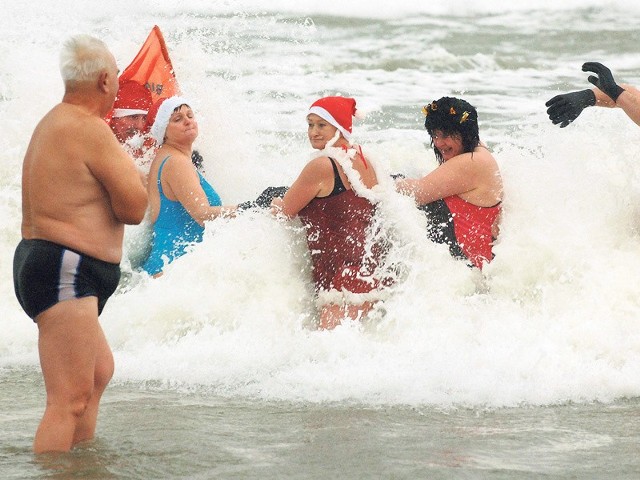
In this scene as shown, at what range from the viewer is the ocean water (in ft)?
14.0

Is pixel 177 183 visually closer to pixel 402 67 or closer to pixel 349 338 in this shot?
pixel 349 338

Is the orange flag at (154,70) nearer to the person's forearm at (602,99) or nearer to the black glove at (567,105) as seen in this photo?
the black glove at (567,105)

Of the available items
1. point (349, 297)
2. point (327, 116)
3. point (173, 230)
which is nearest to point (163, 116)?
point (173, 230)

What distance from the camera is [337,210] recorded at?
19.3 feet

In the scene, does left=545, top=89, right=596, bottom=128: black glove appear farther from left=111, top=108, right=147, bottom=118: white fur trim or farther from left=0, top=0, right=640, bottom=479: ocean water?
left=111, top=108, right=147, bottom=118: white fur trim

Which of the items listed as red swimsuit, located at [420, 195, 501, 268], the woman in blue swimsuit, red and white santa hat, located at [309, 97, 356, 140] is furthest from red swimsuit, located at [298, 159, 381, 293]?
the woman in blue swimsuit

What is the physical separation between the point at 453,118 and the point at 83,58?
8.87 ft

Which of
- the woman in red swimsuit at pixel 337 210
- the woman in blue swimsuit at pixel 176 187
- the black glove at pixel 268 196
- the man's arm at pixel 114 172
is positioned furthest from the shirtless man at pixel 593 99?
the man's arm at pixel 114 172

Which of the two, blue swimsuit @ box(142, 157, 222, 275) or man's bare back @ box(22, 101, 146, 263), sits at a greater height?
blue swimsuit @ box(142, 157, 222, 275)

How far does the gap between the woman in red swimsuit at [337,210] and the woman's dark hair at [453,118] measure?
47 centimetres

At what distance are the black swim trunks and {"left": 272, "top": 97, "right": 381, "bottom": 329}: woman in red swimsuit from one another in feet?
6.73

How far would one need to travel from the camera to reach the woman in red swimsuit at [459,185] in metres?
6.08

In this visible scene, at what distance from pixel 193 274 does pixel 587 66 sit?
8.70 feet

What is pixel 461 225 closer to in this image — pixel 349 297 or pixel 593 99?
pixel 349 297
